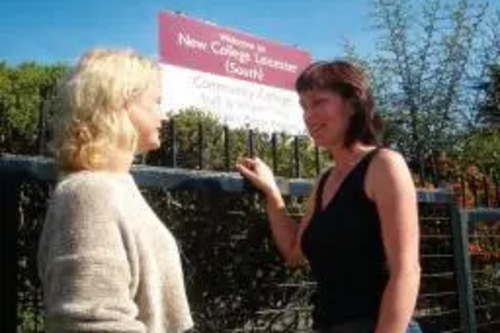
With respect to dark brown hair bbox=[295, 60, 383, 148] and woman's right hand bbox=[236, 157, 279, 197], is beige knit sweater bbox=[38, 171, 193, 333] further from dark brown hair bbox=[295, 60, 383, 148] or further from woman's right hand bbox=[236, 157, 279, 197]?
woman's right hand bbox=[236, 157, 279, 197]

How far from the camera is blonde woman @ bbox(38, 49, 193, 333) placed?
2.04 metres

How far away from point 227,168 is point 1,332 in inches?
58.4

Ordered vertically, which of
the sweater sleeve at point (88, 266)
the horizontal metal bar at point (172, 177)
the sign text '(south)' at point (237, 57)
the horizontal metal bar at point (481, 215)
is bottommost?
the sweater sleeve at point (88, 266)

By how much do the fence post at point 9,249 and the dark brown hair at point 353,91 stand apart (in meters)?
1.04

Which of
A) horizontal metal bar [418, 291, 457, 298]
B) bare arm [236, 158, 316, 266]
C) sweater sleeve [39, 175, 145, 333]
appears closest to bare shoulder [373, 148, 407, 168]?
bare arm [236, 158, 316, 266]

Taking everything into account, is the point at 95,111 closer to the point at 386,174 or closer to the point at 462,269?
the point at 386,174

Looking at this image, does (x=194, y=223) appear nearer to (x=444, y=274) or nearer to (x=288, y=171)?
(x=288, y=171)

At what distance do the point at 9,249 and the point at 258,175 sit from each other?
108 centimetres

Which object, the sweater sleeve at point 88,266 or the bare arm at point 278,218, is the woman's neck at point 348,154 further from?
the sweater sleeve at point 88,266

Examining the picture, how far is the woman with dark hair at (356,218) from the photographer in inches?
101

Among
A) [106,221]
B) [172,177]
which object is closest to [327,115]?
[172,177]

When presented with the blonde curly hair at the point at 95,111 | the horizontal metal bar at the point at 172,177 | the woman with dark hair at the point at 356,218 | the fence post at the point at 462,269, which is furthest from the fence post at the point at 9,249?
the fence post at the point at 462,269

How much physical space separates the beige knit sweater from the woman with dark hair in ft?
2.36

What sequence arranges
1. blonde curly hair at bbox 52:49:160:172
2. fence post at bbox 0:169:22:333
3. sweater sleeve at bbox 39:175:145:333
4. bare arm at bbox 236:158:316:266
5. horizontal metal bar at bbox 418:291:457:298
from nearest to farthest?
sweater sleeve at bbox 39:175:145:333, blonde curly hair at bbox 52:49:160:172, fence post at bbox 0:169:22:333, bare arm at bbox 236:158:316:266, horizontal metal bar at bbox 418:291:457:298
